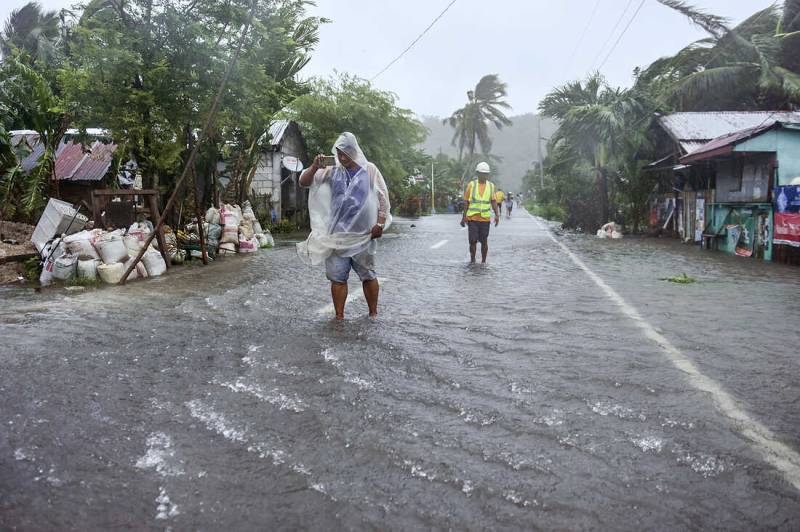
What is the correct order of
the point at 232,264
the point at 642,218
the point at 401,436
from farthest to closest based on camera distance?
the point at 642,218 → the point at 232,264 → the point at 401,436

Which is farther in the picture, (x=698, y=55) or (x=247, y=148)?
(x=698, y=55)

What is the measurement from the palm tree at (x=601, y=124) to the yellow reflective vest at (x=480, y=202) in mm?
11580

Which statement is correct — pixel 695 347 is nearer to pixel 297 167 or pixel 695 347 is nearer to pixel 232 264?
pixel 232 264

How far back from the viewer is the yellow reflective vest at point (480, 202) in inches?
469

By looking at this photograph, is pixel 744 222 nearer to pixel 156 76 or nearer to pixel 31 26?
pixel 156 76

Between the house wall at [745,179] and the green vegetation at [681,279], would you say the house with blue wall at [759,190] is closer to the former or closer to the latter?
the house wall at [745,179]

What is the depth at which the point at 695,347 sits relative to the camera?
216 inches

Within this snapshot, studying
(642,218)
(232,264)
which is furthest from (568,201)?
(232,264)

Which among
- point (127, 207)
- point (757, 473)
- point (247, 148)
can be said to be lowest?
point (757, 473)

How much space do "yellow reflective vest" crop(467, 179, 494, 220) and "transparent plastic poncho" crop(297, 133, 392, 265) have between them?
534cm

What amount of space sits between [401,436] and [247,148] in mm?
16641

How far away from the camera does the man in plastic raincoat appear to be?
6.56m

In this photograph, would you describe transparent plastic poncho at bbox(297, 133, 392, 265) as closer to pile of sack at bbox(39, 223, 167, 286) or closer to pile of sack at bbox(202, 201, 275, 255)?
pile of sack at bbox(39, 223, 167, 286)

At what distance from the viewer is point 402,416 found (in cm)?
381
